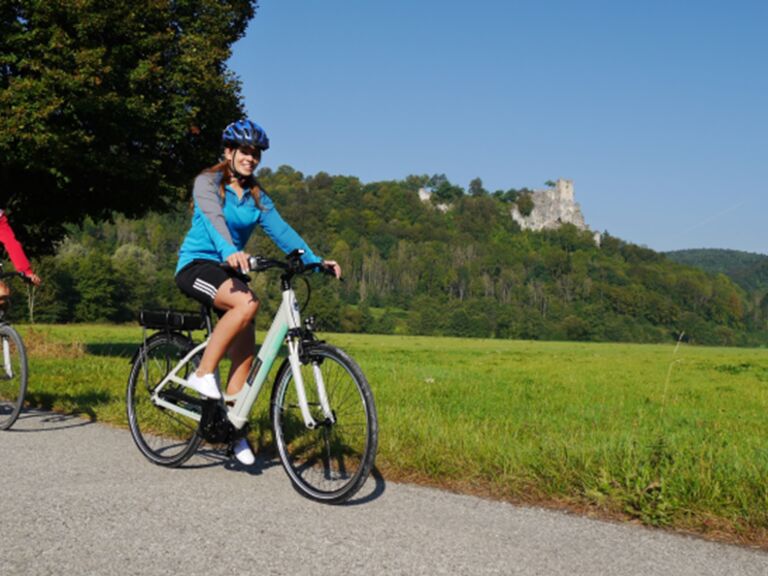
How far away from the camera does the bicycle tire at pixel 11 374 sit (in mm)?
6520

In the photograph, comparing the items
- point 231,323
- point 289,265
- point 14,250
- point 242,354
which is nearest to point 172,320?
point 242,354

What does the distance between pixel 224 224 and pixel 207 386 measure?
3.40ft

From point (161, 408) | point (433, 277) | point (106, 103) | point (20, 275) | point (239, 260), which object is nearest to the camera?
point (239, 260)

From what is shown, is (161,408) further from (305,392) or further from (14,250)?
(14,250)

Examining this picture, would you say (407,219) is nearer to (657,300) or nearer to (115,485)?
(657,300)

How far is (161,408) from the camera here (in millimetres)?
5449

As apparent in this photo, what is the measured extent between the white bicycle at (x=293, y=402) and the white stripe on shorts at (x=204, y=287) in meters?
0.32

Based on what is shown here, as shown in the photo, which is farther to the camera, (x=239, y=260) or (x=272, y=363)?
(x=272, y=363)

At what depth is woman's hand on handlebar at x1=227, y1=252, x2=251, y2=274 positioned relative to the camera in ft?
14.0

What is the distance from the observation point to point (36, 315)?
65.2 metres

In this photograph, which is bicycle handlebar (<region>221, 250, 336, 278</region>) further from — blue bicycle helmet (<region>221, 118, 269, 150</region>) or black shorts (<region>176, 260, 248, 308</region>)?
blue bicycle helmet (<region>221, 118, 269, 150</region>)

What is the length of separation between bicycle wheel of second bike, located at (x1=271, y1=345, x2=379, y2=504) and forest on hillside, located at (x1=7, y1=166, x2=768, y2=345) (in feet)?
50.5

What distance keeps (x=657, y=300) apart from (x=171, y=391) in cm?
11088

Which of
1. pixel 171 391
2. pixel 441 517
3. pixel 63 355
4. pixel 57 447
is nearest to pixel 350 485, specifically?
pixel 441 517
